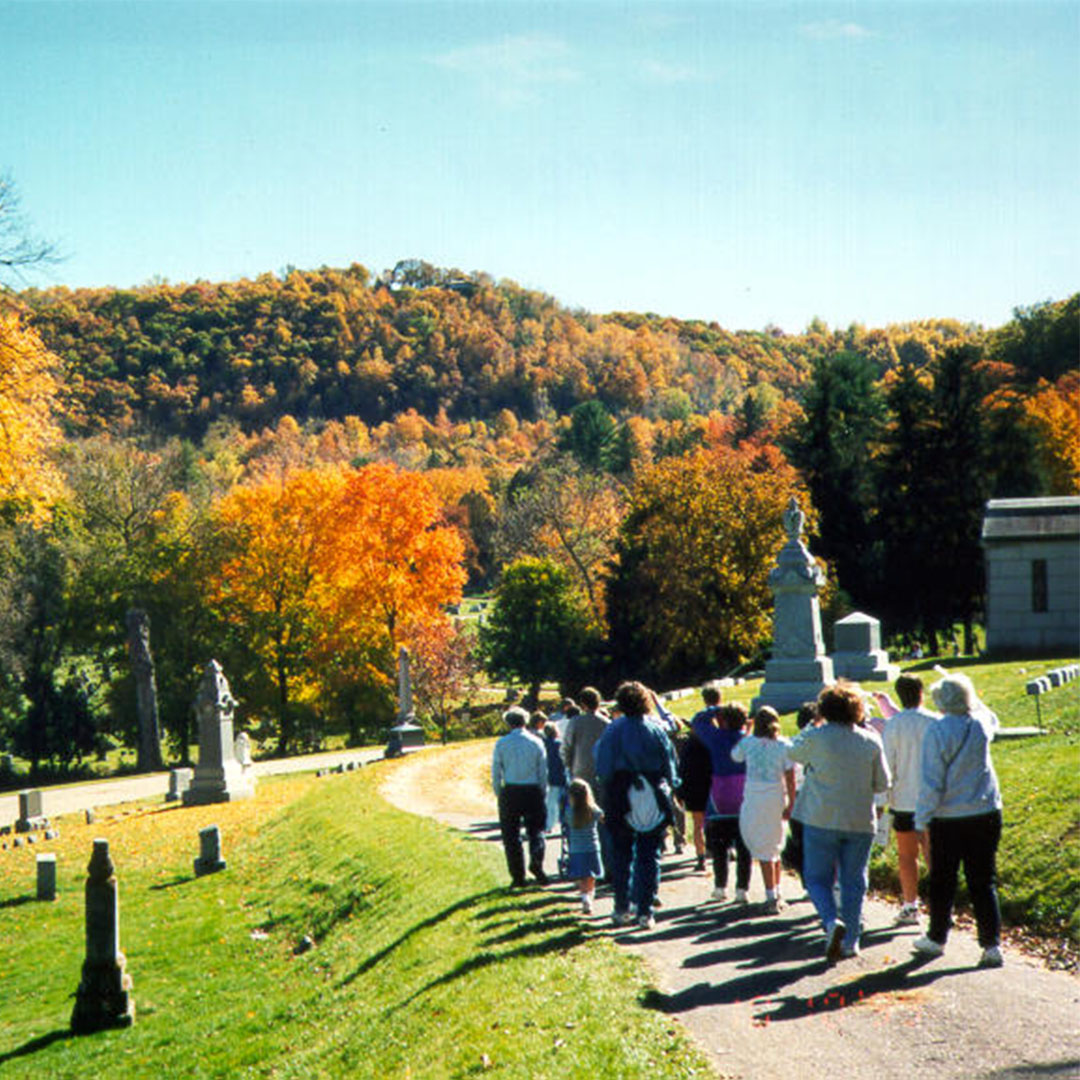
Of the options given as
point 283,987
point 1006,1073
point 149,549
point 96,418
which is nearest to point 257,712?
point 149,549

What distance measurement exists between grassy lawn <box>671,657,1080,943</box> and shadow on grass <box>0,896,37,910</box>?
14.2m

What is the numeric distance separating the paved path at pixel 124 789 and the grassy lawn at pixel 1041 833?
23211 mm

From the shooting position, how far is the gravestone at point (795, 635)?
26.6 meters

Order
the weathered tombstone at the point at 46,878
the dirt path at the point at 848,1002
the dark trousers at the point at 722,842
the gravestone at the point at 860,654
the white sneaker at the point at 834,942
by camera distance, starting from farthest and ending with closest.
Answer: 1. the gravestone at the point at 860,654
2. the weathered tombstone at the point at 46,878
3. the dark trousers at the point at 722,842
4. the white sneaker at the point at 834,942
5. the dirt path at the point at 848,1002

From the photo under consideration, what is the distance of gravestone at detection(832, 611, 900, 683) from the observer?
102 feet

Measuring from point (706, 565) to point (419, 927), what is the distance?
33730 mm

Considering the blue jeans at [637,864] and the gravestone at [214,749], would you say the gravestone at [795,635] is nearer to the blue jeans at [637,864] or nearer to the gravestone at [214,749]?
the gravestone at [214,749]

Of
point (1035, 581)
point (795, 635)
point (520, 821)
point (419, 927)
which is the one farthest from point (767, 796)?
point (1035, 581)

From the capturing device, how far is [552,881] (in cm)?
1377

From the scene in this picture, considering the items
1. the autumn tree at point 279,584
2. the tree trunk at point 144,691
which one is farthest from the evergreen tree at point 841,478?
the tree trunk at point 144,691

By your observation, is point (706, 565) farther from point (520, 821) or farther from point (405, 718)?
point (520, 821)

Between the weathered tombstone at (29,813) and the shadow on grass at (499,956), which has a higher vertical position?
the shadow on grass at (499,956)

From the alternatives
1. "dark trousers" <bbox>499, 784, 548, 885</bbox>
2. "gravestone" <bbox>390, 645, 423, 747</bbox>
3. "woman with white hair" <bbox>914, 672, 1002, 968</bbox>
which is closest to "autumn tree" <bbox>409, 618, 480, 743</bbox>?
"gravestone" <bbox>390, 645, 423, 747</bbox>

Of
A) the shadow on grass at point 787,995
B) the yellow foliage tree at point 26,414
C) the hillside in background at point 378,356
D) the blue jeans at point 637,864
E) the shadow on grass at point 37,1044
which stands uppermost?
the hillside in background at point 378,356
